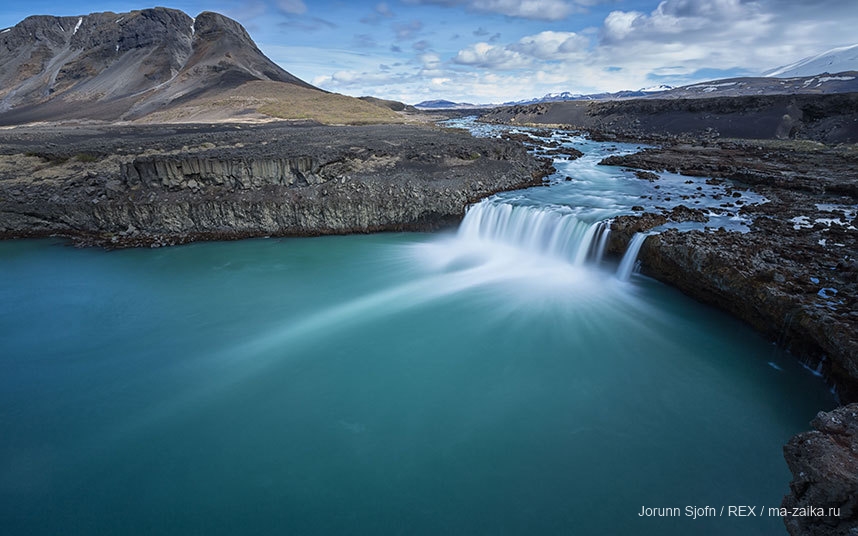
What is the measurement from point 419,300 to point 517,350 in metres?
4.43

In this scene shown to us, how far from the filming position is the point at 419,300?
45.8ft

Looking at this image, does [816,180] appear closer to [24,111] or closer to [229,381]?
[229,381]

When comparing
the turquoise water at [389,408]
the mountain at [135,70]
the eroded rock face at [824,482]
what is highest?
the mountain at [135,70]

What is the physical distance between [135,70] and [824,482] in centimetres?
13667

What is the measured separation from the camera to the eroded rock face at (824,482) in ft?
14.1

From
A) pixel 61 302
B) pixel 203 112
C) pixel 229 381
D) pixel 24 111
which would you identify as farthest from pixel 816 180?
pixel 24 111

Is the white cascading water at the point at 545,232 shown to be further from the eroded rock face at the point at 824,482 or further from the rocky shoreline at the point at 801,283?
the eroded rock face at the point at 824,482

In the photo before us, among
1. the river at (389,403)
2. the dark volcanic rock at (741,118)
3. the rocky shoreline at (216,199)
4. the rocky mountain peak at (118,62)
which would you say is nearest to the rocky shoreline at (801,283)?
the river at (389,403)

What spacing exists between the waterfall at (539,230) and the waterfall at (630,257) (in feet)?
3.50

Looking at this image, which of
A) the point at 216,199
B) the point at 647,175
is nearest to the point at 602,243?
the point at 647,175

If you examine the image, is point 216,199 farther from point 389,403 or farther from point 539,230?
point 539,230

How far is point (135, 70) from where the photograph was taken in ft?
327

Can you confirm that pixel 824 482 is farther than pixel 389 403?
No

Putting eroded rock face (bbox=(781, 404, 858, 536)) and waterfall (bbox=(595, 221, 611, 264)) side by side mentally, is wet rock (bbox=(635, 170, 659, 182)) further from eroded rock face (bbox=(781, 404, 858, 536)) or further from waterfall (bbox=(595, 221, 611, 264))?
eroded rock face (bbox=(781, 404, 858, 536))
